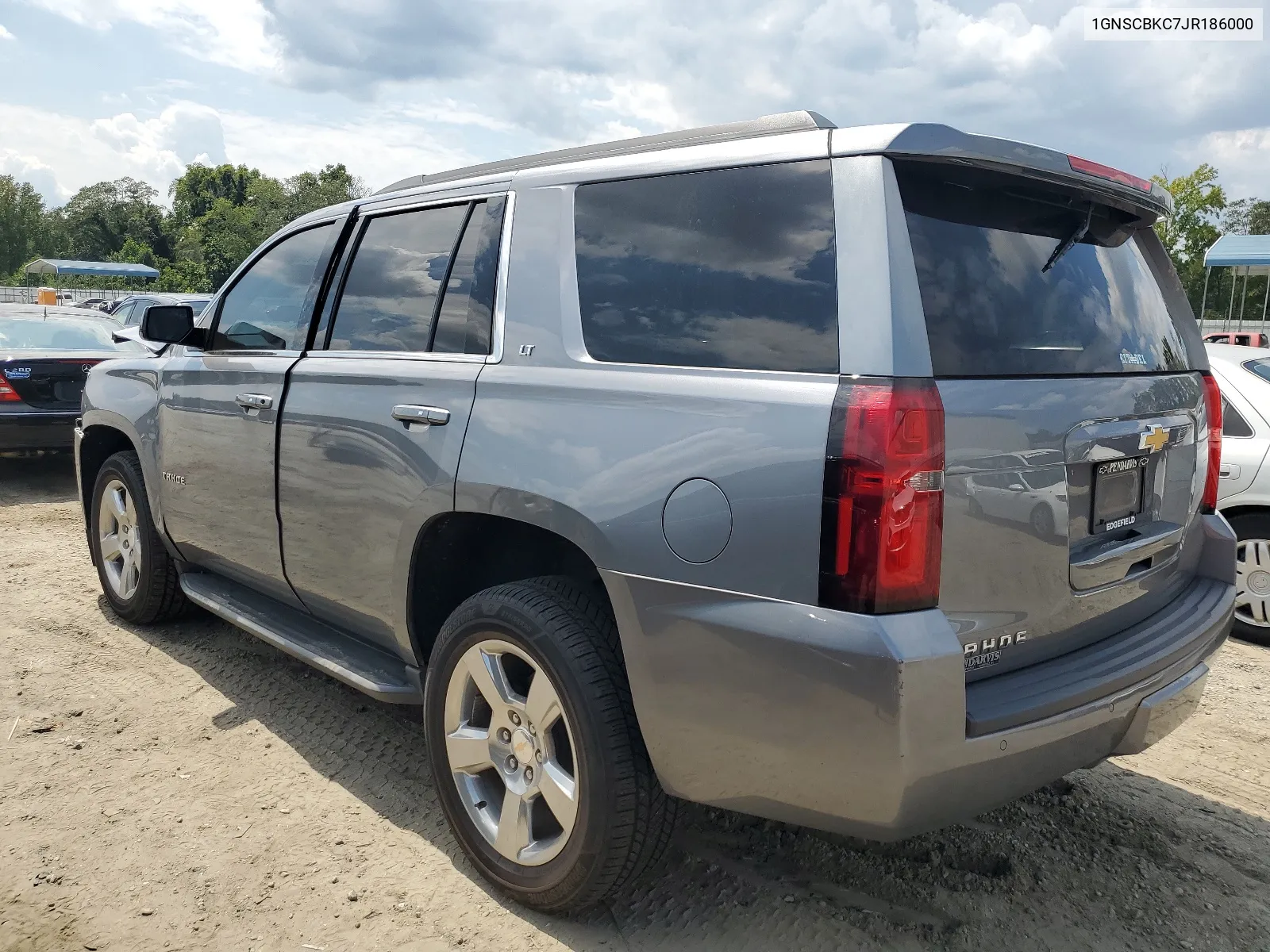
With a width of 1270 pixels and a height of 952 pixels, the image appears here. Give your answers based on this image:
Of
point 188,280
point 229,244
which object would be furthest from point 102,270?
point 229,244

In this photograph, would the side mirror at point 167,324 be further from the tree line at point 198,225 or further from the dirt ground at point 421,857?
the tree line at point 198,225

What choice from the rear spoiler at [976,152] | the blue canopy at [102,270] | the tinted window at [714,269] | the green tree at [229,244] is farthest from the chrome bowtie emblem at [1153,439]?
the blue canopy at [102,270]

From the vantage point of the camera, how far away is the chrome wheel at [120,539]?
4.82m

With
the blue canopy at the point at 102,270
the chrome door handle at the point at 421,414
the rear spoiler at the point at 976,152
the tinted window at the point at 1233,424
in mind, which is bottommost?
the tinted window at the point at 1233,424

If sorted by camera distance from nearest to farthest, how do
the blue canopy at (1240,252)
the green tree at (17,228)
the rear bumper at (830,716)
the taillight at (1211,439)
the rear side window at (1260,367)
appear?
1. the rear bumper at (830,716)
2. the taillight at (1211,439)
3. the rear side window at (1260,367)
4. the blue canopy at (1240,252)
5. the green tree at (17,228)

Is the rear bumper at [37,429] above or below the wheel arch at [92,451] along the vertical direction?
below

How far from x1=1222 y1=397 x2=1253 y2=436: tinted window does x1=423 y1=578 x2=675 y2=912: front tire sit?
450 centimetres

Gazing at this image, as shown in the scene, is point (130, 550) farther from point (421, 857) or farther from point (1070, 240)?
point (1070, 240)

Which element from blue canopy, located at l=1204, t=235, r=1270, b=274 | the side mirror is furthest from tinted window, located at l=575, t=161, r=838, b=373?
blue canopy, located at l=1204, t=235, r=1270, b=274

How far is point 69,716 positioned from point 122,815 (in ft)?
3.16

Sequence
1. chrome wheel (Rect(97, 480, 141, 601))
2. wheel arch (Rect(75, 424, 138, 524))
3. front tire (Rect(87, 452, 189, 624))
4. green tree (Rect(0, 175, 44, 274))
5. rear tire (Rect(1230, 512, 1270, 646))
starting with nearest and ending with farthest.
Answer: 1. front tire (Rect(87, 452, 189, 624))
2. chrome wheel (Rect(97, 480, 141, 601))
3. wheel arch (Rect(75, 424, 138, 524))
4. rear tire (Rect(1230, 512, 1270, 646))
5. green tree (Rect(0, 175, 44, 274))

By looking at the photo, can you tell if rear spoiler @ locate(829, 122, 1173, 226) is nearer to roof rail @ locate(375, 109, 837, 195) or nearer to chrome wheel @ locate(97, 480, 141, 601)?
roof rail @ locate(375, 109, 837, 195)

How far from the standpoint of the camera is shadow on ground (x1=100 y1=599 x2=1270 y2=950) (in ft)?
8.70

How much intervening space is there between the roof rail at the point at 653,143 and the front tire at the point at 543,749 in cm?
120
